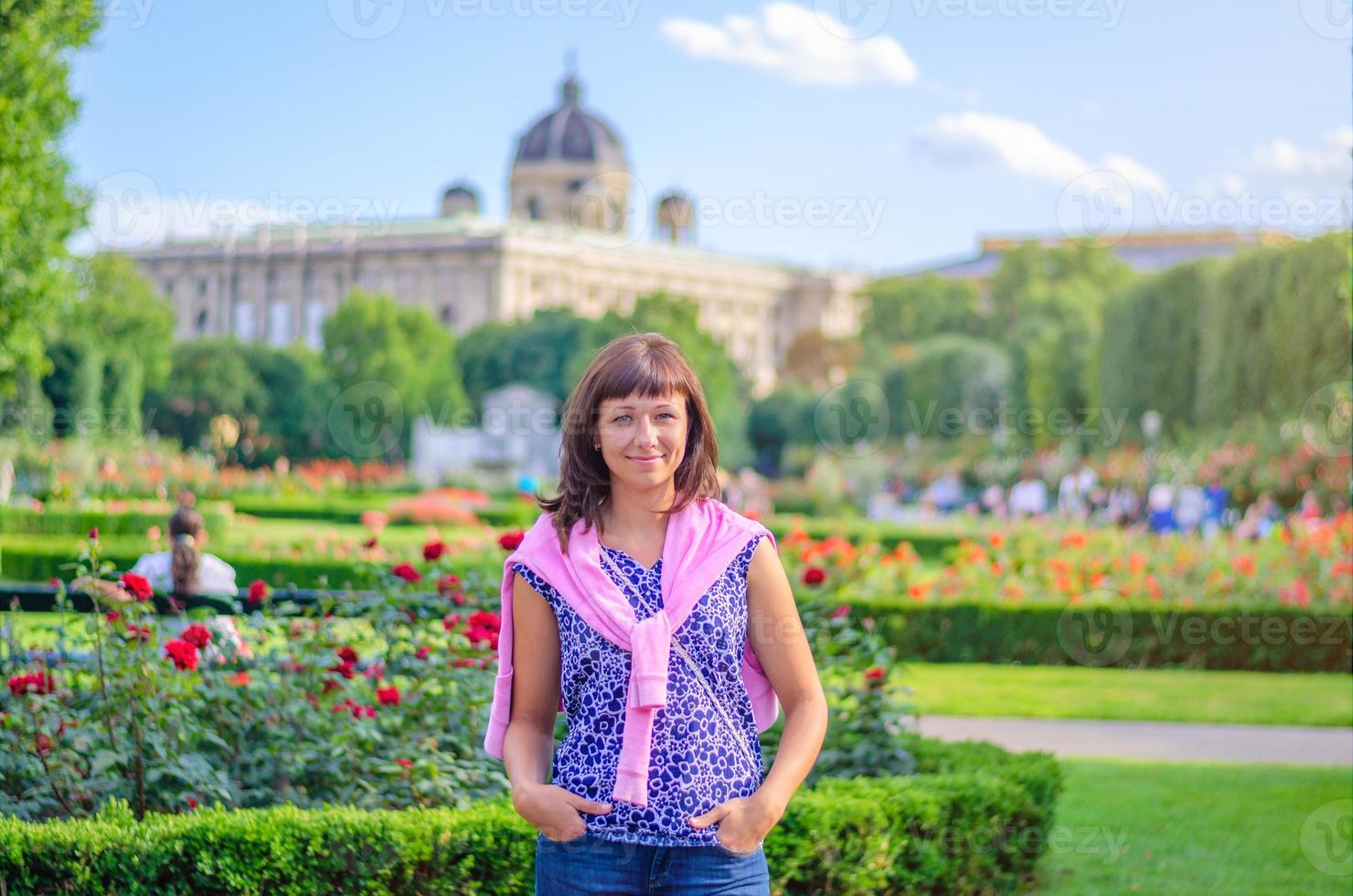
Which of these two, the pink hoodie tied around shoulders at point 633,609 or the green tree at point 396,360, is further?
the green tree at point 396,360

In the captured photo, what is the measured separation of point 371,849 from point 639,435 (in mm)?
1963

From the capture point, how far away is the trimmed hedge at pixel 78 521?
62.8 feet

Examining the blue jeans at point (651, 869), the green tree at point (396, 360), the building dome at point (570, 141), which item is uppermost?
the building dome at point (570, 141)

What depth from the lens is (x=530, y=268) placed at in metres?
88.1

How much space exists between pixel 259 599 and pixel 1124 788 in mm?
3767

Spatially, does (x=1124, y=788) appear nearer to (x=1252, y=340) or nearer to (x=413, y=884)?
(x=413, y=884)

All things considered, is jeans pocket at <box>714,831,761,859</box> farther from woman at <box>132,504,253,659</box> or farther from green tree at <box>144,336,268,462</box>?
green tree at <box>144,336,268,462</box>

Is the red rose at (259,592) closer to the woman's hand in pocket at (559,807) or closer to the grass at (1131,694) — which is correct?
the woman's hand in pocket at (559,807)

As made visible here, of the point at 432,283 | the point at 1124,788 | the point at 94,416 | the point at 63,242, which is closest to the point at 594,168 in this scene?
the point at 432,283

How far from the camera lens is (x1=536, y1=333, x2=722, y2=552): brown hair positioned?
2.88m

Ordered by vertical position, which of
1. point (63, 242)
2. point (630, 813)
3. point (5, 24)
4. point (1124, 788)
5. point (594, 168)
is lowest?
point (1124, 788)

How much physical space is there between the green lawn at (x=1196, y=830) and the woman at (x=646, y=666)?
3.32m

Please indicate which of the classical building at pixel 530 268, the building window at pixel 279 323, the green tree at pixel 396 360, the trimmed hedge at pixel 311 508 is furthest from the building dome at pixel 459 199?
the trimmed hedge at pixel 311 508

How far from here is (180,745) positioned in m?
5.13
